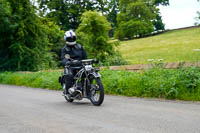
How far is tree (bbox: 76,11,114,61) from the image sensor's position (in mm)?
19031

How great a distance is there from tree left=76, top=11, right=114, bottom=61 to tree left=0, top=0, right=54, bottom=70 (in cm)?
318

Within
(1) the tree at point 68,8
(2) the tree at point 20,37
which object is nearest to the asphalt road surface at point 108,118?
(2) the tree at point 20,37

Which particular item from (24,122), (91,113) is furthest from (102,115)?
(24,122)

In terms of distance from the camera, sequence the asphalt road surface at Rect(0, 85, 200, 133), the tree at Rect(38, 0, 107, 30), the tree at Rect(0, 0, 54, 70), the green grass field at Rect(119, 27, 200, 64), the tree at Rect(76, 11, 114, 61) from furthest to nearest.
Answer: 1. the tree at Rect(38, 0, 107, 30)
2. the green grass field at Rect(119, 27, 200, 64)
3. the tree at Rect(76, 11, 114, 61)
4. the tree at Rect(0, 0, 54, 70)
5. the asphalt road surface at Rect(0, 85, 200, 133)

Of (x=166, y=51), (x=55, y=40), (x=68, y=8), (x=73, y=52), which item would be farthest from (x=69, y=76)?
(x=68, y=8)

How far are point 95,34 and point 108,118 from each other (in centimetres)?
1432

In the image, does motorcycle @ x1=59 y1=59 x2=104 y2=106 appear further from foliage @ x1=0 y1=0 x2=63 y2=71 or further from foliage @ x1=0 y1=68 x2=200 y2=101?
foliage @ x1=0 y1=0 x2=63 y2=71

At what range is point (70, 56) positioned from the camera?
780 centimetres

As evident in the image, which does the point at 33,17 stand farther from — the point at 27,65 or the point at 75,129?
the point at 75,129

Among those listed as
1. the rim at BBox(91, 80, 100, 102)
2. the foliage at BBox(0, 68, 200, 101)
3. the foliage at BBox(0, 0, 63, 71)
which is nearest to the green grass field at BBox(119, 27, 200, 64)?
the foliage at BBox(0, 0, 63, 71)

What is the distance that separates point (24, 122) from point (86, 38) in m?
14.1

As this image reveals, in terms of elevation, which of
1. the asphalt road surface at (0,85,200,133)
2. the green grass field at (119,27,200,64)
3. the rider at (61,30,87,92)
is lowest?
the asphalt road surface at (0,85,200,133)

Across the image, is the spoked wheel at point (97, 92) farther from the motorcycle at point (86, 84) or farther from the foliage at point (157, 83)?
the foliage at point (157, 83)

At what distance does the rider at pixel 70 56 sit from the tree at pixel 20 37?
36.6 ft
